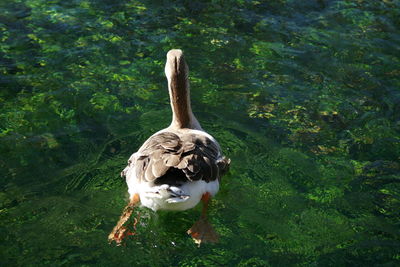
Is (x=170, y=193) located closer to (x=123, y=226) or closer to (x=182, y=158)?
(x=182, y=158)

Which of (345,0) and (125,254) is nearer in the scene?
(125,254)

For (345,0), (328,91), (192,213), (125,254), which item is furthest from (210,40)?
(125,254)

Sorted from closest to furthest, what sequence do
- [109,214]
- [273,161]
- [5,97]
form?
[109,214], [273,161], [5,97]

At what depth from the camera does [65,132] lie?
8.15m

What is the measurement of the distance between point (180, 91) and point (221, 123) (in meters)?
0.99

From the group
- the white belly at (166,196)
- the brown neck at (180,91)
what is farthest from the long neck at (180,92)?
the white belly at (166,196)

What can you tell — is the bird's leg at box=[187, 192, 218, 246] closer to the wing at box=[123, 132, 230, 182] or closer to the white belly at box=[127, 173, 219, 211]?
the white belly at box=[127, 173, 219, 211]

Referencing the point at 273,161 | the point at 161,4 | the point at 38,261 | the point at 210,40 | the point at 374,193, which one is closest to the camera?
the point at 38,261

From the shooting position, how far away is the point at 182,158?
625 centimetres

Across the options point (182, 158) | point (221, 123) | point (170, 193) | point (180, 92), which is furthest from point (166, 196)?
point (221, 123)

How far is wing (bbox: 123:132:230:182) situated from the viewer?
6.13 metres

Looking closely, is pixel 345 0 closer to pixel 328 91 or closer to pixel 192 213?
pixel 328 91

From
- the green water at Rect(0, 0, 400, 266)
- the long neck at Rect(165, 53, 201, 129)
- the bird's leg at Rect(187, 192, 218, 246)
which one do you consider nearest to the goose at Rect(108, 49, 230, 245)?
the bird's leg at Rect(187, 192, 218, 246)

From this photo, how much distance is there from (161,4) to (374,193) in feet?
21.2
